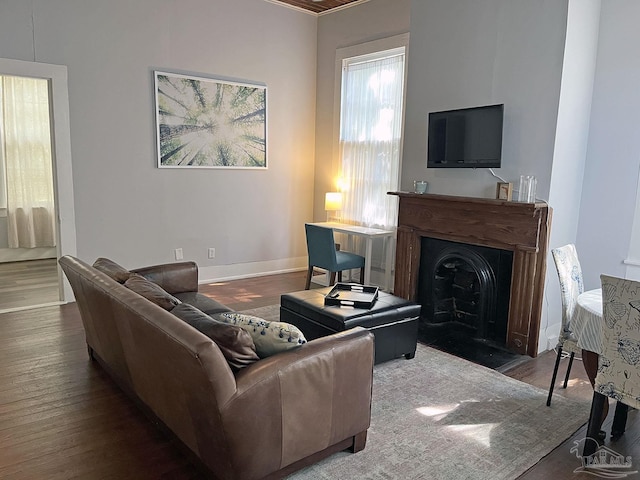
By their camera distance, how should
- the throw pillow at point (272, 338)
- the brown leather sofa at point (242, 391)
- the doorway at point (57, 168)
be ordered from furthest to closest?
the doorway at point (57, 168) < the throw pillow at point (272, 338) < the brown leather sofa at point (242, 391)

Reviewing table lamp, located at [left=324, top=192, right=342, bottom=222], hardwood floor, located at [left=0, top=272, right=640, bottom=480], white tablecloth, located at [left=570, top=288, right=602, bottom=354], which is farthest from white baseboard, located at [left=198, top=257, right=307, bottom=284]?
white tablecloth, located at [left=570, top=288, right=602, bottom=354]

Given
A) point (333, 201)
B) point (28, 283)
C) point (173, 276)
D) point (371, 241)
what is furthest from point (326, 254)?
point (28, 283)

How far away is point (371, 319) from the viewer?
10.6 ft

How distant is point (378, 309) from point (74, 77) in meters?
3.66

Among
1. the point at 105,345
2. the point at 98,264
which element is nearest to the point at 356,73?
the point at 98,264

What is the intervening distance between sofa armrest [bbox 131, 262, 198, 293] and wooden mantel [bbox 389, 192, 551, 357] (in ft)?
6.94

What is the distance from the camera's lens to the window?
5324mm

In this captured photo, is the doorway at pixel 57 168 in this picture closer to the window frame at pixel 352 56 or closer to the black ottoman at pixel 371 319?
the black ottoman at pixel 371 319

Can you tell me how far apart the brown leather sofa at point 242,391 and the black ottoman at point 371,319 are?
35.2 inches

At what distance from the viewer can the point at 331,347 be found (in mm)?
2139

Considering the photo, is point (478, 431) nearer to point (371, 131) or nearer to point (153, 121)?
point (371, 131)

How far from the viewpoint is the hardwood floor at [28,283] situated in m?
4.76

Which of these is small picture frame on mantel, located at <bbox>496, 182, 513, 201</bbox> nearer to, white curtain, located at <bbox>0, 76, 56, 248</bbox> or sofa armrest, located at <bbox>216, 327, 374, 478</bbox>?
sofa armrest, located at <bbox>216, 327, 374, 478</bbox>

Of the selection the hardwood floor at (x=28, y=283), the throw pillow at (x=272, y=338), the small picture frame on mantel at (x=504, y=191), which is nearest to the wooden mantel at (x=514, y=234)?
the small picture frame on mantel at (x=504, y=191)
